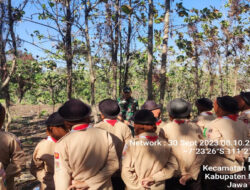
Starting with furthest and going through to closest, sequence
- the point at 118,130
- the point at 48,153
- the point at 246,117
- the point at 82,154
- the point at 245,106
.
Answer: the point at 245,106
the point at 246,117
the point at 118,130
the point at 48,153
the point at 82,154

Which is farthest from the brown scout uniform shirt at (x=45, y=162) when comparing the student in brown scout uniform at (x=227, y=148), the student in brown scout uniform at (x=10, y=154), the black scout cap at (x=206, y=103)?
the black scout cap at (x=206, y=103)

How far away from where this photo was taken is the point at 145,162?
183cm

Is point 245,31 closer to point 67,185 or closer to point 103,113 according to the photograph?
point 103,113

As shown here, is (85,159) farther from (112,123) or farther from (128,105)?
(128,105)

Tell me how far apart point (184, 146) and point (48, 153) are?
1413 mm

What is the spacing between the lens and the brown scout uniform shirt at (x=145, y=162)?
1812 mm

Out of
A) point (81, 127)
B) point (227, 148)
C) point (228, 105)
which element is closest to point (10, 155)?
point (81, 127)

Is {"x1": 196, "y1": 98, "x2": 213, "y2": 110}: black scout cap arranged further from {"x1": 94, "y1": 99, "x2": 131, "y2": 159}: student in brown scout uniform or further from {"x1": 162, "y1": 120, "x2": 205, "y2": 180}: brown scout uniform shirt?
{"x1": 94, "y1": 99, "x2": 131, "y2": 159}: student in brown scout uniform

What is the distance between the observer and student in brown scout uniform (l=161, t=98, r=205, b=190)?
2.13 metres

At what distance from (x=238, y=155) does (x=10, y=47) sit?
445cm

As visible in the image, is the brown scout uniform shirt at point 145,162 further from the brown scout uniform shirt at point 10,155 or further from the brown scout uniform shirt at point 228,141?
the brown scout uniform shirt at point 10,155

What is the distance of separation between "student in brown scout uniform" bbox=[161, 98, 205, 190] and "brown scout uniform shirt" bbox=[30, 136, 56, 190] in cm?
122

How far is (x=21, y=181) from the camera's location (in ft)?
11.7

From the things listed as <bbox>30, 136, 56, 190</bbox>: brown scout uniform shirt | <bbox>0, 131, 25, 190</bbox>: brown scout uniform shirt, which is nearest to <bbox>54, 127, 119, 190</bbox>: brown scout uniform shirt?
<bbox>30, 136, 56, 190</bbox>: brown scout uniform shirt
